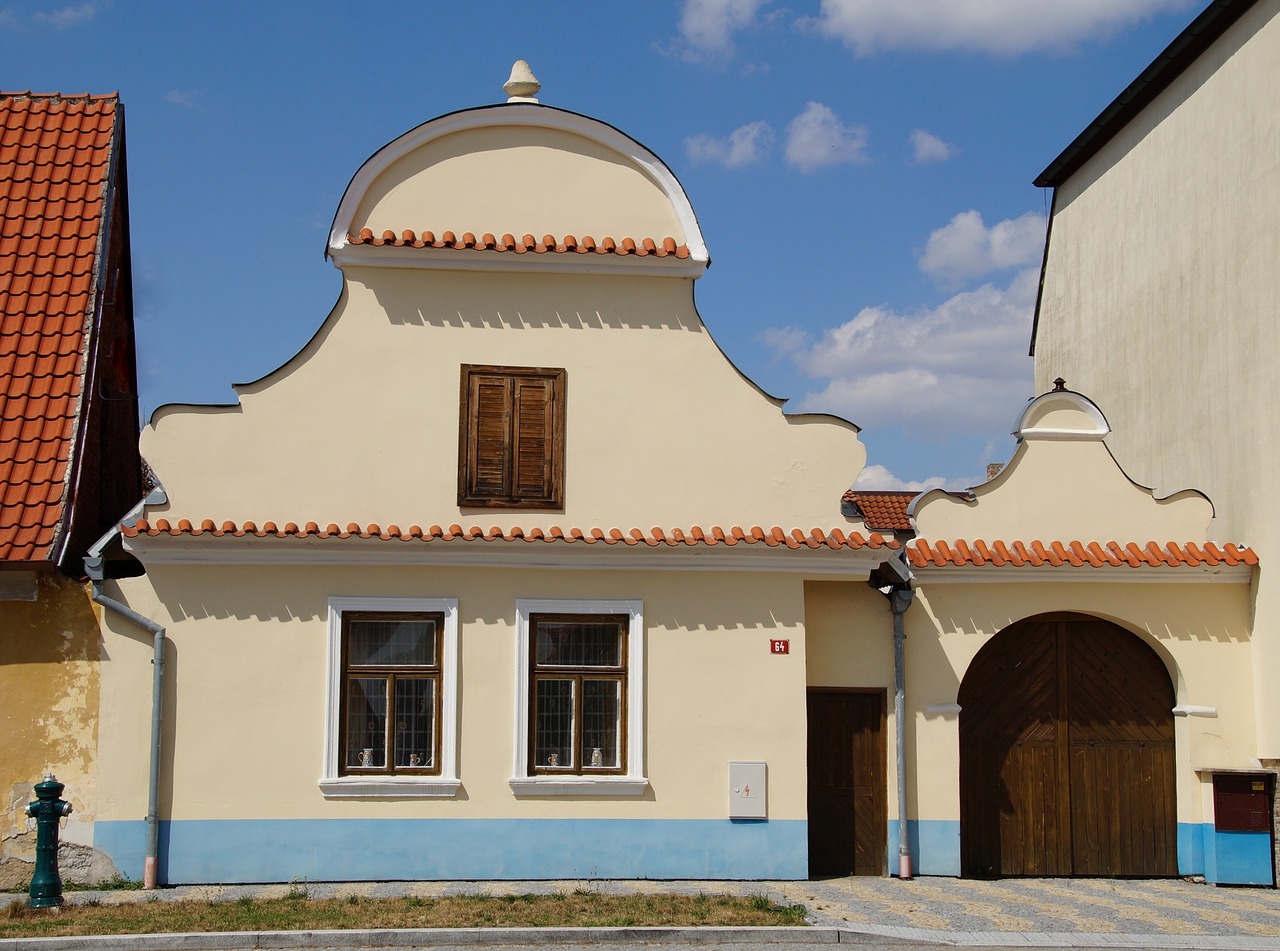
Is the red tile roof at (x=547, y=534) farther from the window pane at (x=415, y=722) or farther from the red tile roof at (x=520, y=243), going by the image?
the red tile roof at (x=520, y=243)

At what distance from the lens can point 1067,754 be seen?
15.4 m

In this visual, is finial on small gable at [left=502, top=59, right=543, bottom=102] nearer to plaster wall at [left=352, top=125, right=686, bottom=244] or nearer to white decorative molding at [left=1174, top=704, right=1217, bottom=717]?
plaster wall at [left=352, top=125, right=686, bottom=244]

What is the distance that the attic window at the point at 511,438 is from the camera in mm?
14633

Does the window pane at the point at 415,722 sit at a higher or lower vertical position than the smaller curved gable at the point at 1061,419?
lower

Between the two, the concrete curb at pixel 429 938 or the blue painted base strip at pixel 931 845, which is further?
the blue painted base strip at pixel 931 845

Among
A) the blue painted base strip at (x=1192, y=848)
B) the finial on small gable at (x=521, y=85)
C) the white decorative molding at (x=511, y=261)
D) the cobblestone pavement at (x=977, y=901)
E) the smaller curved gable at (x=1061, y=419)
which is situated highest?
the finial on small gable at (x=521, y=85)

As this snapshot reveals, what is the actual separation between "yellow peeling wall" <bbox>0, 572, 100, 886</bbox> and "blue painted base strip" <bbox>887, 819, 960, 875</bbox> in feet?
26.8

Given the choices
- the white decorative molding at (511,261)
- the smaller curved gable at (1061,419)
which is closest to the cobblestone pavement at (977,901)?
the smaller curved gable at (1061,419)

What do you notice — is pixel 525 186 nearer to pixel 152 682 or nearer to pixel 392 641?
pixel 392 641

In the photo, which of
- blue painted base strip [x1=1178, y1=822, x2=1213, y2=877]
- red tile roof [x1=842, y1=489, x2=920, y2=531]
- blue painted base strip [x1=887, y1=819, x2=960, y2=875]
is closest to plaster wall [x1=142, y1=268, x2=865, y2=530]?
blue painted base strip [x1=887, y1=819, x2=960, y2=875]

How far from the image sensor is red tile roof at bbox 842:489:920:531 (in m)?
33.0

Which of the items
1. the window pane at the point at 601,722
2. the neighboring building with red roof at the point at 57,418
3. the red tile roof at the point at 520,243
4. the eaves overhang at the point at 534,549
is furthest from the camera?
the red tile roof at the point at 520,243

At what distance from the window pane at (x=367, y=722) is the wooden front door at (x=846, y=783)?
14.8 feet

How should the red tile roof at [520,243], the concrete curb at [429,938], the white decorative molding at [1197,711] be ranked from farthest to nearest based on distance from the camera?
1. the white decorative molding at [1197,711]
2. the red tile roof at [520,243]
3. the concrete curb at [429,938]
